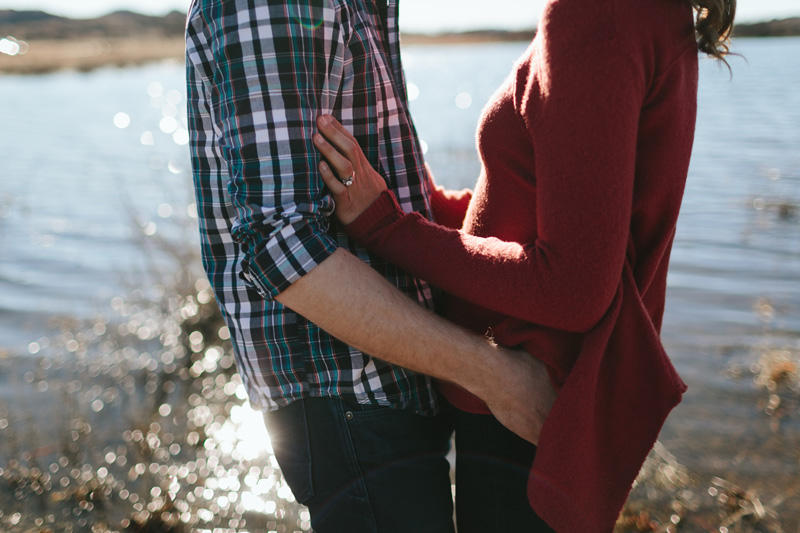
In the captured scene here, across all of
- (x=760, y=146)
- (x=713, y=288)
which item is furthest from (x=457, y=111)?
(x=713, y=288)

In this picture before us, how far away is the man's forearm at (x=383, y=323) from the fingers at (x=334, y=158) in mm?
144

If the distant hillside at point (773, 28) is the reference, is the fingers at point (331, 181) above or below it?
above

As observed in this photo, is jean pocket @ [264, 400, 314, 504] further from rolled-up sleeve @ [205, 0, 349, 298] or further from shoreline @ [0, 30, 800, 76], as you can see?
shoreline @ [0, 30, 800, 76]

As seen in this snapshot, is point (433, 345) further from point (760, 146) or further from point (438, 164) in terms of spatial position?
point (760, 146)

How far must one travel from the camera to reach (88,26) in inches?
2238

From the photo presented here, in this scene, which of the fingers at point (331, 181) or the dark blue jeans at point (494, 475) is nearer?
the fingers at point (331, 181)

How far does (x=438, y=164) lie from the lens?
795cm

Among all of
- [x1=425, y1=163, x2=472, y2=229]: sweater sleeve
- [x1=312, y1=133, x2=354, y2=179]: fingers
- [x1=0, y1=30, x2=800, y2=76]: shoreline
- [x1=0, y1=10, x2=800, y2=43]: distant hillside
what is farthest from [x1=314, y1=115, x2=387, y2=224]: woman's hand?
[x1=0, y1=10, x2=800, y2=43]: distant hillside

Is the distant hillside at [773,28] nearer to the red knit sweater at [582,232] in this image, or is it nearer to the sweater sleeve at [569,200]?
the red knit sweater at [582,232]

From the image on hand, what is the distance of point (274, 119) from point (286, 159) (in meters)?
0.07

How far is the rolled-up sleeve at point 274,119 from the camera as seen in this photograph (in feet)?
3.38

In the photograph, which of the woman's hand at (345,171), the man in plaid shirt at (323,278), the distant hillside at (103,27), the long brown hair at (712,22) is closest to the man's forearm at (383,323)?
the man in plaid shirt at (323,278)

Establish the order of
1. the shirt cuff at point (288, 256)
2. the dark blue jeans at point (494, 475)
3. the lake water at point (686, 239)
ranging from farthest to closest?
the lake water at point (686, 239) → the dark blue jeans at point (494, 475) → the shirt cuff at point (288, 256)

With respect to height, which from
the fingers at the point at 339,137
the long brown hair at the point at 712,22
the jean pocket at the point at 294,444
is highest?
the long brown hair at the point at 712,22
